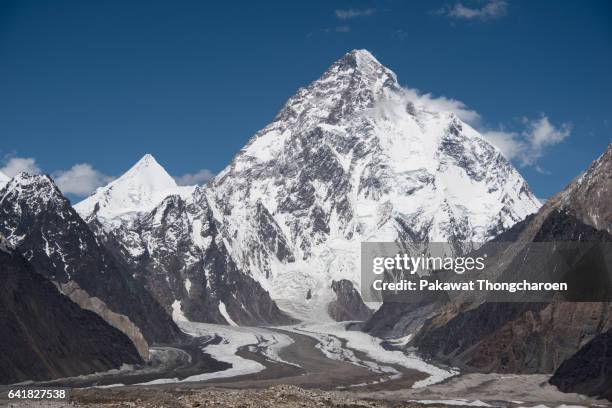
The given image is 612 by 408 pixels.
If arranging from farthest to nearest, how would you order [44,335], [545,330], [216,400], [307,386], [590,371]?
[545,330] → [44,335] → [307,386] → [590,371] → [216,400]

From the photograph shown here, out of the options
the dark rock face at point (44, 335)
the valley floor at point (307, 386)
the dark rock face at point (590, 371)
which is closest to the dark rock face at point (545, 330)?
the valley floor at point (307, 386)

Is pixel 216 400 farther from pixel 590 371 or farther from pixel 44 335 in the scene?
pixel 590 371

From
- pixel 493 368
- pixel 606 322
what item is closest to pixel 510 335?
pixel 493 368

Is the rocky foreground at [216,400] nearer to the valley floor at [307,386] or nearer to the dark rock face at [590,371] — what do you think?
the valley floor at [307,386]

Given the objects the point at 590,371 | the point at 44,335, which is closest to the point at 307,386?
the point at 44,335

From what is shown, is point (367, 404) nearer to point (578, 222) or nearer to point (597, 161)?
point (578, 222)

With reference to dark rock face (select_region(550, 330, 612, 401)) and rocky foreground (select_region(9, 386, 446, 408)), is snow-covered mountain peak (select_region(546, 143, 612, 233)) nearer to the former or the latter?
dark rock face (select_region(550, 330, 612, 401))
